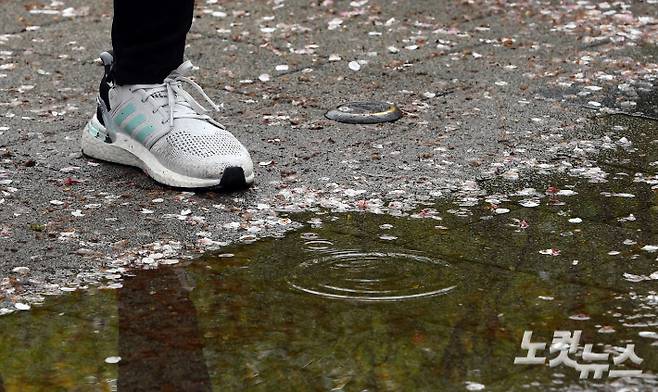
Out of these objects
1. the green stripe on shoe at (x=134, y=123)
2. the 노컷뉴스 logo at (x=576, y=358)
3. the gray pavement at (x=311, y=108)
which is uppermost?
the 노컷뉴스 logo at (x=576, y=358)

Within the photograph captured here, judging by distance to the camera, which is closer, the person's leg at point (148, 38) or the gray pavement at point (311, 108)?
the gray pavement at point (311, 108)

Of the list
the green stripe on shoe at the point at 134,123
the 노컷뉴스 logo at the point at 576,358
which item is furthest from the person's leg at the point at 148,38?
the 노컷뉴스 logo at the point at 576,358

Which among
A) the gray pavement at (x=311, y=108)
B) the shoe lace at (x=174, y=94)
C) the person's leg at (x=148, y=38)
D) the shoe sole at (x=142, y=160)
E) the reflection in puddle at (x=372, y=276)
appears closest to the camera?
the reflection in puddle at (x=372, y=276)

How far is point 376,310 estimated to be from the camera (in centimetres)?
264

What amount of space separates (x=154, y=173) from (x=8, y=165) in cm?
45

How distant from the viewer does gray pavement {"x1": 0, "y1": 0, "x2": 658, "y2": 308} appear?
10.5ft

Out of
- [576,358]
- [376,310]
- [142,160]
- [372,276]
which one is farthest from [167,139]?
[576,358]

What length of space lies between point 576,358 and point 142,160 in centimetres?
166

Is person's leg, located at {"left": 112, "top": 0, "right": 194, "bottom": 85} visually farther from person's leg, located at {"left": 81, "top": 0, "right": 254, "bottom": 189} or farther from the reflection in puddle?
the reflection in puddle

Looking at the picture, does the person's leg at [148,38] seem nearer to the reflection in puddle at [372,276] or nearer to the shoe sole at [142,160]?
the shoe sole at [142,160]

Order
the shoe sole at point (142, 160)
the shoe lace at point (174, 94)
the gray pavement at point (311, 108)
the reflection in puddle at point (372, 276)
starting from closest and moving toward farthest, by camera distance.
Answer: the reflection in puddle at point (372, 276) → the gray pavement at point (311, 108) → the shoe sole at point (142, 160) → the shoe lace at point (174, 94)

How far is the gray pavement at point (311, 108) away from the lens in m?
3.20

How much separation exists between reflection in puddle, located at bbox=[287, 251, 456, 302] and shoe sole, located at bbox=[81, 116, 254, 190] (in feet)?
1.82

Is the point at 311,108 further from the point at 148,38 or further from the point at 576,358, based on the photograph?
the point at 576,358
